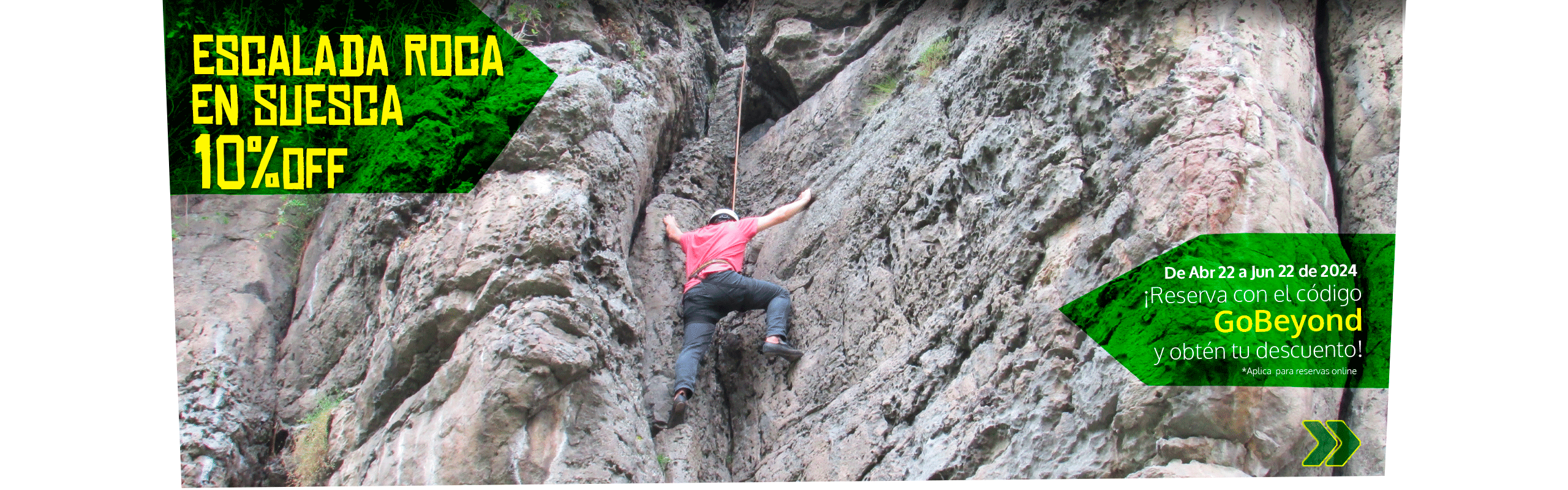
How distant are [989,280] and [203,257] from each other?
14.5 ft

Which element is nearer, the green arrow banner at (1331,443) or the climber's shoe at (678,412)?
the green arrow banner at (1331,443)

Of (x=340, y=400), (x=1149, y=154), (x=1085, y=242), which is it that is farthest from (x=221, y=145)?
(x=1149, y=154)

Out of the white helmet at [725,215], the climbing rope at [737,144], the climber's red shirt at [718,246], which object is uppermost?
the climbing rope at [737,144]

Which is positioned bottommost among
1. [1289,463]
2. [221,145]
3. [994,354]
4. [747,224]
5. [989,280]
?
[1289,463]

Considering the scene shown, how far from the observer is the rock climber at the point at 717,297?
5422mm

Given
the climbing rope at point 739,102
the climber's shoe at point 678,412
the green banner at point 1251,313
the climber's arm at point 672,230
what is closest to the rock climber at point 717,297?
the climber's shoe at point 678,412

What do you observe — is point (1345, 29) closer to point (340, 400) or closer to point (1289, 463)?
point (1289, 463)

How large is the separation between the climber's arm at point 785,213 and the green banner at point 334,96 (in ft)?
5.35

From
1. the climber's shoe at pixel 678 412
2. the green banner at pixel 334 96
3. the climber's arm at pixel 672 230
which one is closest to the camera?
the green banner at pixel 334 96

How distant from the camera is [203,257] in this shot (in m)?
5.36

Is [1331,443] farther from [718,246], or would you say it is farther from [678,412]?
[718,246]

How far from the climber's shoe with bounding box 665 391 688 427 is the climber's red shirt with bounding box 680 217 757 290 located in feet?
2.31

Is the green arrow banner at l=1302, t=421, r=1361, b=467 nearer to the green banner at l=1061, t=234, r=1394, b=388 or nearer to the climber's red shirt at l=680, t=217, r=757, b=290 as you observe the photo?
the green banner at l=1061, t=234, r=1394, b=388

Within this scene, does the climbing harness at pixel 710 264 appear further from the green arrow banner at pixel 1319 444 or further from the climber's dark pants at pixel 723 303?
the green arrow banner at pixel 1319 444
